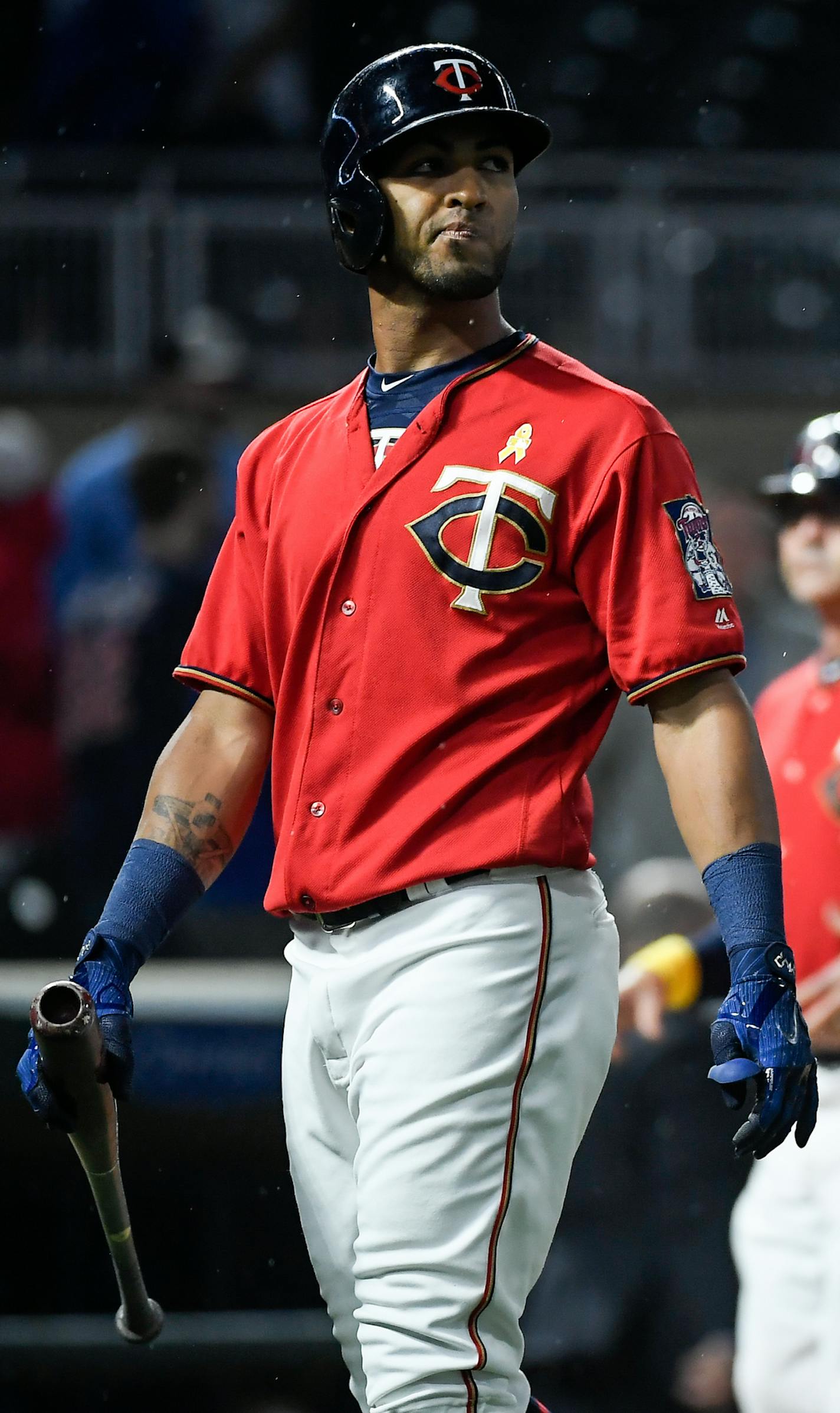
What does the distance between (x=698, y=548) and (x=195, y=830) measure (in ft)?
2.41

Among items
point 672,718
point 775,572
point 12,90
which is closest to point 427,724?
point 672,718

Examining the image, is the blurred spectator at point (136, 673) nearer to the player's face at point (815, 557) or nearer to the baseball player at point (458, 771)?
the player's face at point (815, 557)

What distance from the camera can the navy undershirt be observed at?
231 cm

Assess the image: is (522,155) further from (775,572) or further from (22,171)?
(22,171)

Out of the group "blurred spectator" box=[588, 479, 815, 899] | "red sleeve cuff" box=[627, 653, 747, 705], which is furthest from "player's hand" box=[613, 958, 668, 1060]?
"red sleeve cuff" box=[627, 653, 747, 705]

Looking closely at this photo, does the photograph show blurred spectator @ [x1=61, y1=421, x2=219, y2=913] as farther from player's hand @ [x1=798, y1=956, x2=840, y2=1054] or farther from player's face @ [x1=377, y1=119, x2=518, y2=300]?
player's face @ [x1=377, y1=119, x2=518, y2=300]

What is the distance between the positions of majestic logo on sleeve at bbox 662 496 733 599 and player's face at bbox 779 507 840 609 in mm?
1522

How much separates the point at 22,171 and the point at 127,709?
12.6ft

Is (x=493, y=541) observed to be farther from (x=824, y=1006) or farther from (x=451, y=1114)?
(x=824, y=1006)

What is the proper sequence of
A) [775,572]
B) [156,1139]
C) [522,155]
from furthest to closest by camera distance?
1. [775,572]
2. [156,1139]
3. [522,155]

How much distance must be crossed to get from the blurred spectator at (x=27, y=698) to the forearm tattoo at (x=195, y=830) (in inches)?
91.3

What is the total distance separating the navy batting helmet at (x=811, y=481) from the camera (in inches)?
146

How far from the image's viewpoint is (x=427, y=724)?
2.15 m

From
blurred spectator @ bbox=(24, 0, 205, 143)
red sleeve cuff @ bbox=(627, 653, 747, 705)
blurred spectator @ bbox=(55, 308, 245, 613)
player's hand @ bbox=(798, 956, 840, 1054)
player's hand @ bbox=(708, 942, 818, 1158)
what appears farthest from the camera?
blurred spectator @ bbox=(24, 0, 205, 143)
